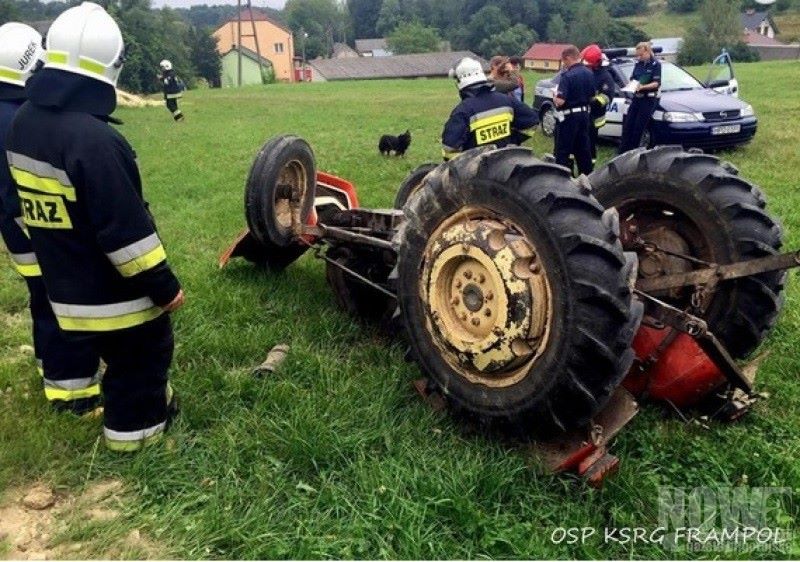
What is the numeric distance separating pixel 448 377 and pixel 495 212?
2.55ft

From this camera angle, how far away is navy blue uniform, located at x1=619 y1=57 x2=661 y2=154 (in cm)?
966

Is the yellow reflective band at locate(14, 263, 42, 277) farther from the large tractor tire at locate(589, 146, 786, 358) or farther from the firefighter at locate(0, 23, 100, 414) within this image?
the large tractor tire at locate(589, 146, 786, 358)

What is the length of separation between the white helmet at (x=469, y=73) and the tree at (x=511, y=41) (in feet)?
265

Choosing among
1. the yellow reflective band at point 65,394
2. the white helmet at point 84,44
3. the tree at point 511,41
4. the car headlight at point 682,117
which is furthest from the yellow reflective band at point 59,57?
the tree at point 511,41

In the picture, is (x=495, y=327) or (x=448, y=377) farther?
(x=448, y=377)

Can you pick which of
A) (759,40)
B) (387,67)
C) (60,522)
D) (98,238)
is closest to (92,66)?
(98,238)

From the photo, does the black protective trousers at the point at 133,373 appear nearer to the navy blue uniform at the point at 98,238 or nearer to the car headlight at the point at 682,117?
the navy blue uniform at the point at 98,238

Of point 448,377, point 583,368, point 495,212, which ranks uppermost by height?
point 495,212

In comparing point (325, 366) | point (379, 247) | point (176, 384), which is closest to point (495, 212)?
point (379, 247)

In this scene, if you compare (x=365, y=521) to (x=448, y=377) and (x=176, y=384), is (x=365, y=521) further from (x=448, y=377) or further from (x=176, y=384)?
(x=176, y=384)

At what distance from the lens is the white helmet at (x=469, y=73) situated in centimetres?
571

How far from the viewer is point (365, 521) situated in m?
2.63

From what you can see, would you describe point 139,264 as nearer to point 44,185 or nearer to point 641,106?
point 44,185

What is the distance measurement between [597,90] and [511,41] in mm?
79946
